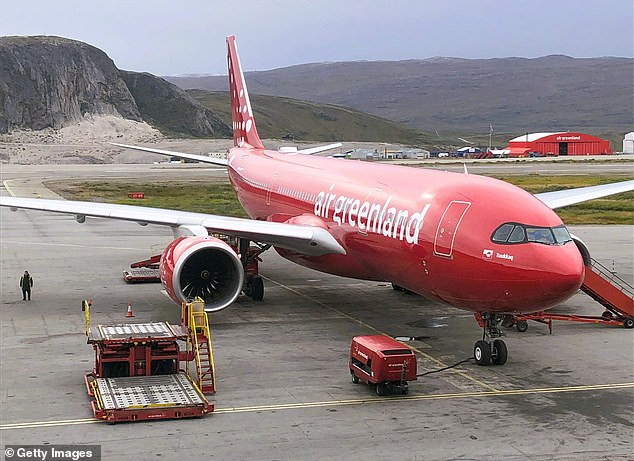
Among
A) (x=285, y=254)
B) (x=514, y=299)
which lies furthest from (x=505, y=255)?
(x=285, y=254)

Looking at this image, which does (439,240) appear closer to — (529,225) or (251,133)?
(529,225)

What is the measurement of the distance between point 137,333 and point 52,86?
146m

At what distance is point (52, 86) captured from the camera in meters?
156

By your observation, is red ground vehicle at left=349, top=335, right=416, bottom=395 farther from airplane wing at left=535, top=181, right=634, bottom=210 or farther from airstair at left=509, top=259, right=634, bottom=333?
airplane wing at left=535, top=181, right=634, bottom=210

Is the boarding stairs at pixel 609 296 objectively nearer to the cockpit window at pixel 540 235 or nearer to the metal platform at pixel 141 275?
the cockpit window at pixel 540 235

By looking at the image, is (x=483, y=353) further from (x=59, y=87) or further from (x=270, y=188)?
(x=59, y=87)

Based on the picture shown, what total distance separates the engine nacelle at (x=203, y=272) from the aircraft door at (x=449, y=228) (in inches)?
227

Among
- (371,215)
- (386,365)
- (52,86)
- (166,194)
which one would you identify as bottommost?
(166,194)

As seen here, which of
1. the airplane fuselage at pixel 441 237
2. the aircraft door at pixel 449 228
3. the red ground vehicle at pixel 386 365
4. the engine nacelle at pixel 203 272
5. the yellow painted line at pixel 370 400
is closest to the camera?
the yellow painted line at pixel 370 400

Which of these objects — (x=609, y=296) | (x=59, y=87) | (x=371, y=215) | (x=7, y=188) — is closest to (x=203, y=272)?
(x=371, y=215)

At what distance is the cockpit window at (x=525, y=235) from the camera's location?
56.7 feet

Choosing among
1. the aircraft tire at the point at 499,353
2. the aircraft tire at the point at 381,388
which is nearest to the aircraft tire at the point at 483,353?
the aircraft tire at the point at 499,353

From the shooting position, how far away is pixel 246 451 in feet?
45.0

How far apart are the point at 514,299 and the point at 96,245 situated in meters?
26.3
